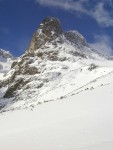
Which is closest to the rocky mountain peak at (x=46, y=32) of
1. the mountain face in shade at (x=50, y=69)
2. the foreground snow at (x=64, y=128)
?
the mountain face in shade at (x=50, y=69)

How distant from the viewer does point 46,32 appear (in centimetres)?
12069

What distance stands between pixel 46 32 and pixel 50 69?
31427 mm

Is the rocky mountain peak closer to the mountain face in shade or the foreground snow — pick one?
the mountain face in shade

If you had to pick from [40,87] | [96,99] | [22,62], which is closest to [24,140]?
[96,99]

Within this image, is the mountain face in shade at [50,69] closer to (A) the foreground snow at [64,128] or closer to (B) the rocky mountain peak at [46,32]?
(B) the rocky mountain peak at [46,32]

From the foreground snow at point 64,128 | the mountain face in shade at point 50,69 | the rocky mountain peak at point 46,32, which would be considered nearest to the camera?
the foreground snow at point 64,128

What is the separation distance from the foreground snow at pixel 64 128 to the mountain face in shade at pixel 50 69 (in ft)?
145

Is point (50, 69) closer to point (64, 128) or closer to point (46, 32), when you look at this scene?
point (46, 32)

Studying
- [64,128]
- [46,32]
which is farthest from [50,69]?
[64,128]

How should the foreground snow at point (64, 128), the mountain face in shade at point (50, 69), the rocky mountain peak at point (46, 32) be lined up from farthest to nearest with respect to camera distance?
the rocky mountain peak at point (46, 32) < the mountain face in shade at point (50, 69) < the foreground snow at point (64, 128)

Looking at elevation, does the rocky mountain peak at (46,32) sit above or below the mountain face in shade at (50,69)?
above

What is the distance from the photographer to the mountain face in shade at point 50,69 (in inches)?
2835

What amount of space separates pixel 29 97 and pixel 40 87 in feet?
24.8

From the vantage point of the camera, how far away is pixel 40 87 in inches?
3221
